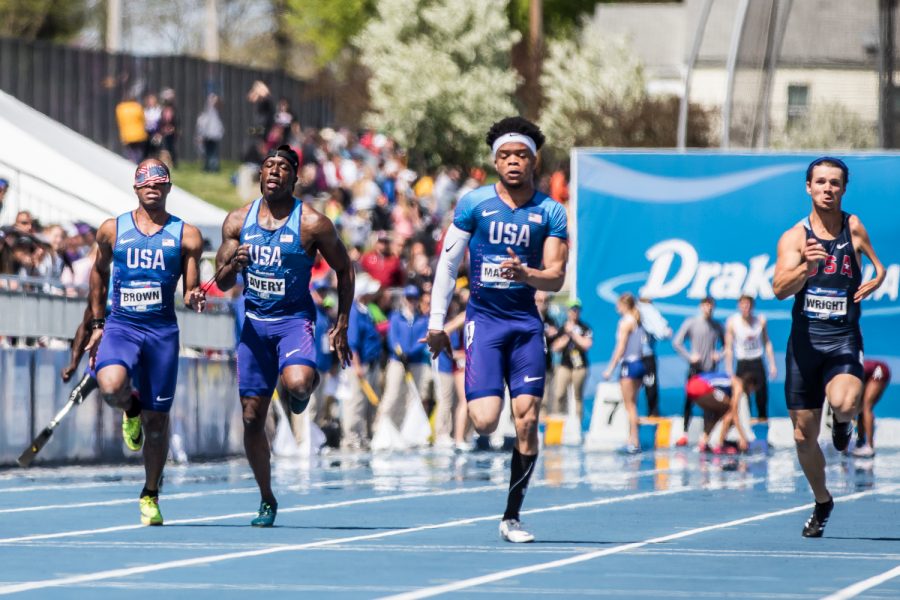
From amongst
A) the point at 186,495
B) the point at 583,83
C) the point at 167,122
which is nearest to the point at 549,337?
the point at 186,495

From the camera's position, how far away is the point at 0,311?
19.0 metres

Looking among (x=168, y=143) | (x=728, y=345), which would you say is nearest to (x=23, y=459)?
(x=728, y=345)

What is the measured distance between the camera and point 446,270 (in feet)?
39.6

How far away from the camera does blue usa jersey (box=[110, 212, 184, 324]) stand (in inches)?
509

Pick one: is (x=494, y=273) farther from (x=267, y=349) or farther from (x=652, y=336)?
(x=652, y=336)

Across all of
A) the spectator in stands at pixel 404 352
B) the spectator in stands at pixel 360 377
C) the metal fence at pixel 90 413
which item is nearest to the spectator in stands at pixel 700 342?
the spectator in stands at pixel 404 352

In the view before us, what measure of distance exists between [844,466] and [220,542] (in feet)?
36.9

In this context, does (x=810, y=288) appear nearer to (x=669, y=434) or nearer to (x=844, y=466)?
(x=844, y=466)

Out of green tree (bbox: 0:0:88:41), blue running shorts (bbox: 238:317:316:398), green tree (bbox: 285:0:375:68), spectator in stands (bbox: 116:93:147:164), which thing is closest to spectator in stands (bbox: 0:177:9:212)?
blue running shorts (bbox: 238:317:316:398)

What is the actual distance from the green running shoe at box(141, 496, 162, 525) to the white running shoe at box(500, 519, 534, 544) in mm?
2232

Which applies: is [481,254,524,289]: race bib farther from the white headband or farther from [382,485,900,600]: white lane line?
[382,485,900,600]: white lane line

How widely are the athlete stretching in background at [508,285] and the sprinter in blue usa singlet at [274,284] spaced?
0.94m

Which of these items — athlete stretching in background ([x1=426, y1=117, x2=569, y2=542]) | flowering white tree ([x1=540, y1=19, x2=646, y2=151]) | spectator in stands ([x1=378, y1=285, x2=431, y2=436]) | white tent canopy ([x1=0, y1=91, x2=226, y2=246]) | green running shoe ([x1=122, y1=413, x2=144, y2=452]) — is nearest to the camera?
athlete stretching in background ([x1=426, y1=117, x2=569, y2=542])

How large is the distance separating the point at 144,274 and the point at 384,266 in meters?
18.6
